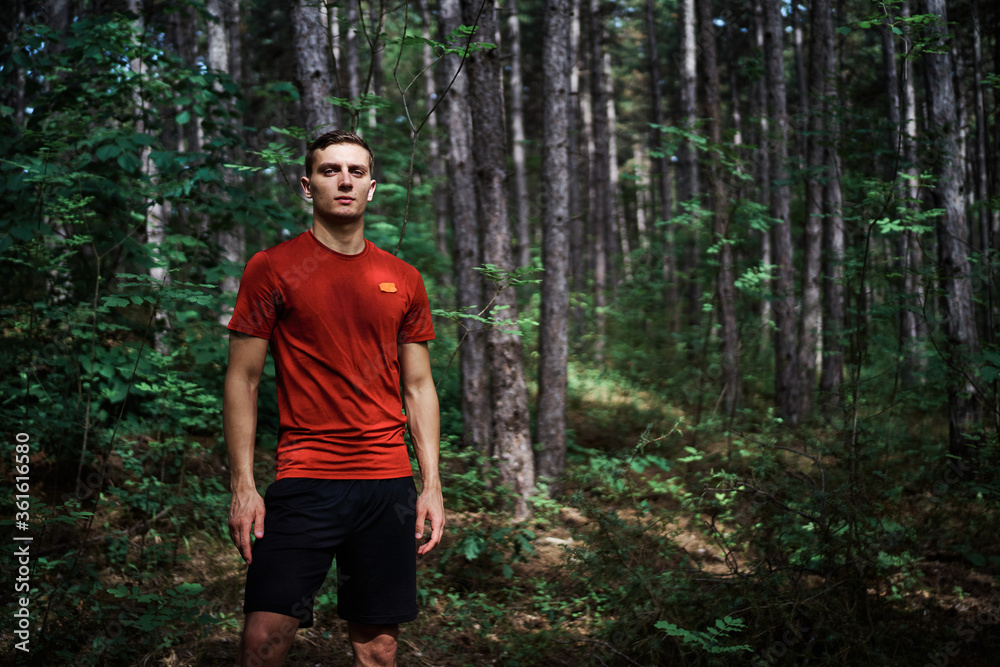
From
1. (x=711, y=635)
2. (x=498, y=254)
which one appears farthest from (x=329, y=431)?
(x=498, y=254)

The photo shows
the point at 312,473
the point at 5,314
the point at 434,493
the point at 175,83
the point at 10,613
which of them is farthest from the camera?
the point at 175,83

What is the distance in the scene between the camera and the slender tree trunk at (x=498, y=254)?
677 centimetres

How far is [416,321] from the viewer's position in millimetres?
2768

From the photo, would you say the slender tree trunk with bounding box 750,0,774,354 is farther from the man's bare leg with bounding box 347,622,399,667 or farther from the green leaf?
the man's bare leg with bounding box 347,622,399,667

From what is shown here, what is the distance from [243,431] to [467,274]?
269 inches

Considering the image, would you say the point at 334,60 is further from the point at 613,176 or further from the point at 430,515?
the point at 613,176

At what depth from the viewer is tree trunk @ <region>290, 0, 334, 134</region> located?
6539mm

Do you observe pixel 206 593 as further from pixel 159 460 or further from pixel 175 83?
pixel 175 83

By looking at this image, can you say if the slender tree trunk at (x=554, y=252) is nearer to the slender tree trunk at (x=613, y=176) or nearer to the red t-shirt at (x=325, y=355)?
the red t-shirt at (x=325, y=355)

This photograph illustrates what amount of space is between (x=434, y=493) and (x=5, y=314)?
335 centimetres

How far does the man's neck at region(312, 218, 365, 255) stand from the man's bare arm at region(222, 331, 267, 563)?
18.6 inches

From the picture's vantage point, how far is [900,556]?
480cm

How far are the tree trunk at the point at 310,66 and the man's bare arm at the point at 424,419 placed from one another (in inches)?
180

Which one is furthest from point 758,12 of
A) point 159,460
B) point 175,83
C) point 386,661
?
point 386,661
